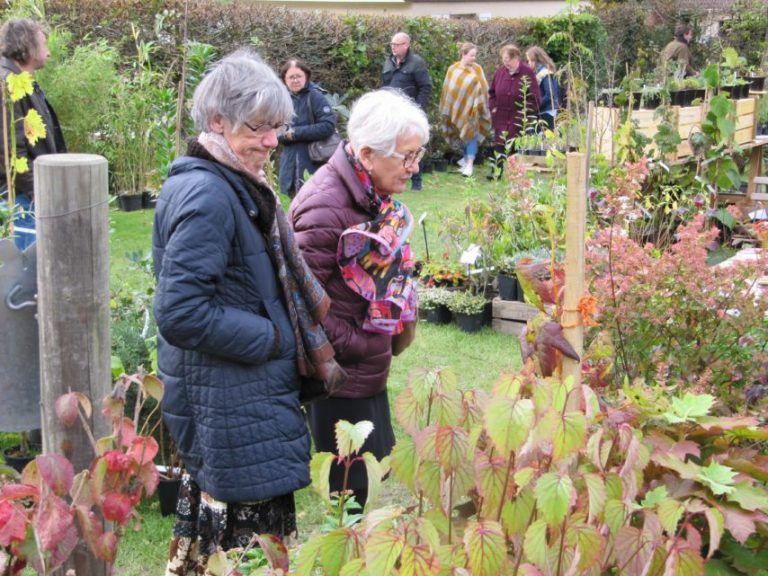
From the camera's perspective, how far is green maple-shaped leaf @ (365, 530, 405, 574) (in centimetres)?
155

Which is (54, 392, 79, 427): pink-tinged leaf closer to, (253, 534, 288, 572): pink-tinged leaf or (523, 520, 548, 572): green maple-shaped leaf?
(253, 534, 288, 572): pink-tinged leaf

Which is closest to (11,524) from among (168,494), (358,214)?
(358,214)

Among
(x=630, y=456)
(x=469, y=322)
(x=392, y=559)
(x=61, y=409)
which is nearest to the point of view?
(x=392, y=559)

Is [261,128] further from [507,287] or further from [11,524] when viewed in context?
[507,287]

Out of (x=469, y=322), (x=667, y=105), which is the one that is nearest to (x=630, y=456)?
(x=469, y=322)

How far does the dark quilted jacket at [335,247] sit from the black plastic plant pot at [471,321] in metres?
3.20

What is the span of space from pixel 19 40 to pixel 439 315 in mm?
3141

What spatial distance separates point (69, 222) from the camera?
6.56ft

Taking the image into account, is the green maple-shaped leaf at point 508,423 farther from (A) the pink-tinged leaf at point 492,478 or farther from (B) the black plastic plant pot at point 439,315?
(B) the black plastic plant pot at point 439,315

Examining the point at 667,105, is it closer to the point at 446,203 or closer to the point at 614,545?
the point at 446,203

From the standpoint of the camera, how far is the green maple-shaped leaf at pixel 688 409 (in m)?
2.42

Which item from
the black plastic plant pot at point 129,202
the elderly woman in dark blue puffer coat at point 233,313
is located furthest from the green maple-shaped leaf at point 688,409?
the black plastic plant pot at point 129,202

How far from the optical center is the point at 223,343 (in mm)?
2561

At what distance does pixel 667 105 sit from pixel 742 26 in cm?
1535
